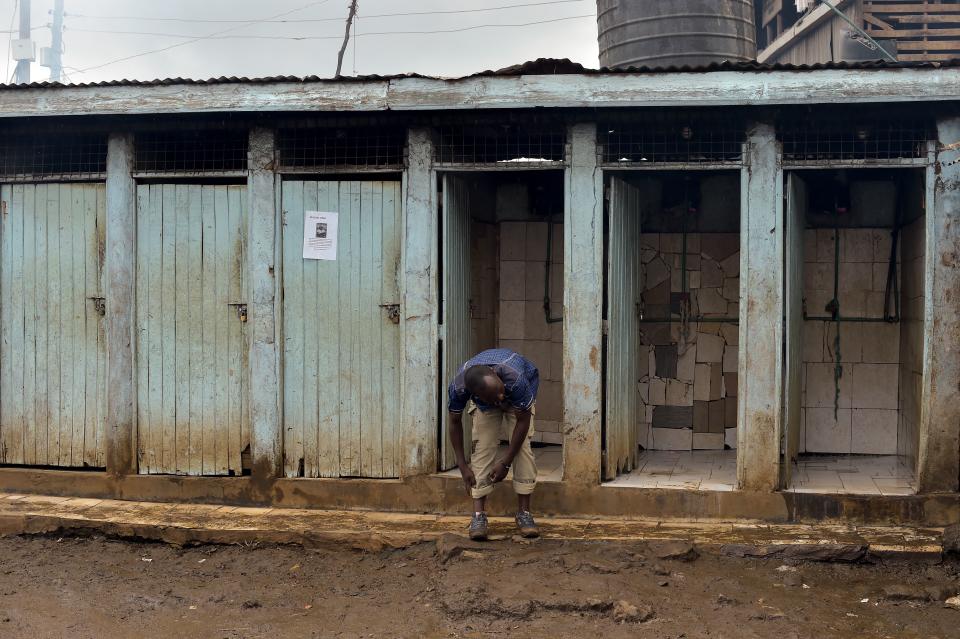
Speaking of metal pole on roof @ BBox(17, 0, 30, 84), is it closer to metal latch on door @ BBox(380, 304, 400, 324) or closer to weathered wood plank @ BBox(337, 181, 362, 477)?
weathered wood plank @ BBox(337, 181, 362, 477)

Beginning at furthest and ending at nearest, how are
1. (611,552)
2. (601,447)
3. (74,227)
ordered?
1. (74,227)
2. (601,447)
3. (611,552)

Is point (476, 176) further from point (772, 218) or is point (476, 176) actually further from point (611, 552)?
point (611, 552)

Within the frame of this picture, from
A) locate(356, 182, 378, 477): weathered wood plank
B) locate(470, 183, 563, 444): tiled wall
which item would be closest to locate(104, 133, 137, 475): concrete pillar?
locate(356, 182, 378, 477): weathered wood plank

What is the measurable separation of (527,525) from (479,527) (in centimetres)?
37

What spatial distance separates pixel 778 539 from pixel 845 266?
3.17m

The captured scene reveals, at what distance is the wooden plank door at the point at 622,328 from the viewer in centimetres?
730

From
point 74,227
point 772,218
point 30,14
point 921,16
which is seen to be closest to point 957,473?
point 772,218

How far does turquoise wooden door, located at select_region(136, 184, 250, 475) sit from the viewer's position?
304 inches

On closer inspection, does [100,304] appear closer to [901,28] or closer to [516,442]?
[516,442]

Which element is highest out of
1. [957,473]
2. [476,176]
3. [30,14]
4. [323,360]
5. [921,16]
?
[30,14]

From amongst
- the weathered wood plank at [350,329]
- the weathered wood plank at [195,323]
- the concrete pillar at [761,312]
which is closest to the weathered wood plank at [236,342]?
the weathered wood plank at [195,323]

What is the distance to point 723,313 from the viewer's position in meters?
8.86

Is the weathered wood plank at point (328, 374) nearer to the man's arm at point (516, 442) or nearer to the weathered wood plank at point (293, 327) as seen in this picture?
the weathered wood plank at point (293, 327)

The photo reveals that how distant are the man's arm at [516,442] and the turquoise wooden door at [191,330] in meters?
2.38
